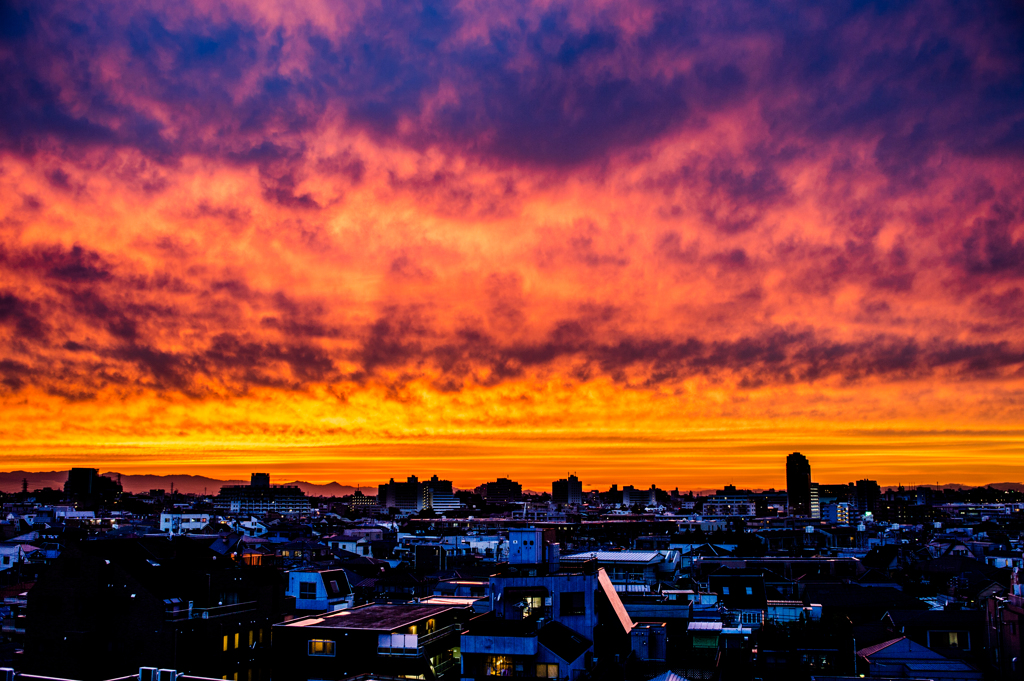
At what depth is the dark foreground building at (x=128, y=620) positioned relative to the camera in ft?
Answer: 124

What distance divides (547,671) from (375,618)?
10456 mm

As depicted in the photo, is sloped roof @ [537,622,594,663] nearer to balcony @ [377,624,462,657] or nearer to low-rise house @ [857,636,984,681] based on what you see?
balcony @ [377,624,462,657]

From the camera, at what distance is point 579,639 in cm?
3791

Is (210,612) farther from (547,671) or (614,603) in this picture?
(614,603)

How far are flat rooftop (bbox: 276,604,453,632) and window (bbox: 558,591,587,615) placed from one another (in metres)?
6.93

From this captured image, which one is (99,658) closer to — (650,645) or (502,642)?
(502,642)

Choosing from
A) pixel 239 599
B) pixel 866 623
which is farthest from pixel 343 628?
pixel 866 623

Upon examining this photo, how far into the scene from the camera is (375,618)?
4097cm

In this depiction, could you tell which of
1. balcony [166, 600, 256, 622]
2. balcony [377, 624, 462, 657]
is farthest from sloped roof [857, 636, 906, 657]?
balcony [166, 600, 256, 622]

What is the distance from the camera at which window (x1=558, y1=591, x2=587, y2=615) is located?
38969 millimetres

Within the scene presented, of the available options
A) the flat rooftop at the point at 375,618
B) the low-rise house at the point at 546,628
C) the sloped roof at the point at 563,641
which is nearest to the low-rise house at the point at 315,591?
the flat rooftop at the point at 375,618

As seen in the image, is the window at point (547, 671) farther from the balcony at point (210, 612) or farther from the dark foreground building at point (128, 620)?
the balcony at point (210, 612)

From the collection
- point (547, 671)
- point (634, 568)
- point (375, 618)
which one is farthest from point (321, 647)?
point (634, 568)

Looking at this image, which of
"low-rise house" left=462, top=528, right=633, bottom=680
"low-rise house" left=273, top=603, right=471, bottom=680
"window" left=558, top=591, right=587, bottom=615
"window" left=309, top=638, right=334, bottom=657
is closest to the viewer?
"low-rise house" left=462, top=528, right=633, bottom=680
